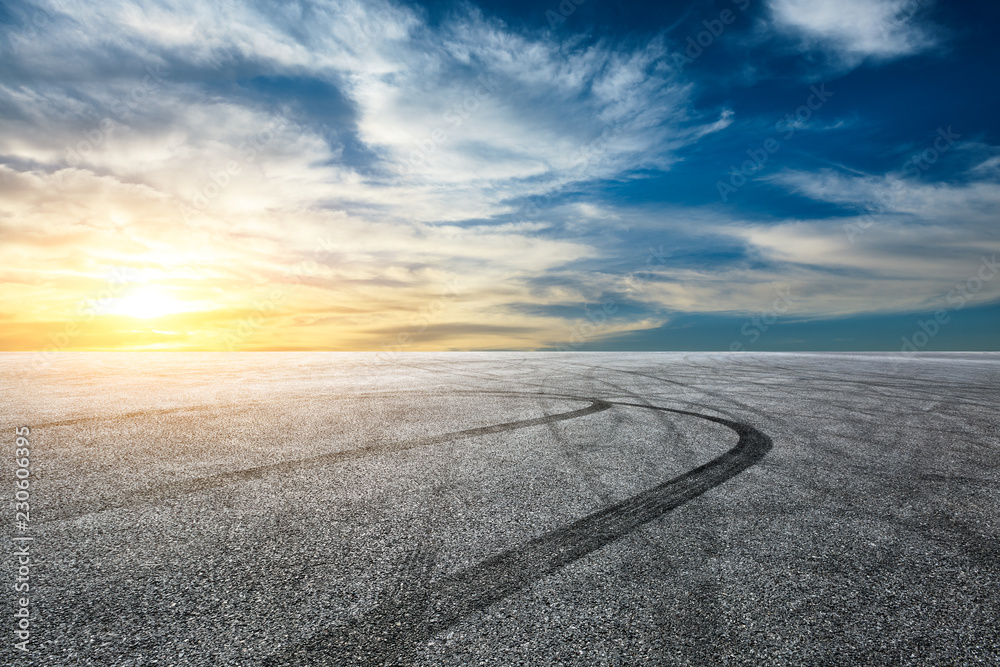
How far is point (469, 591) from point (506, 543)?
717mm

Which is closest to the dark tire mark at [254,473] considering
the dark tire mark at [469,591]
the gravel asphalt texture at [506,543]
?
the gravel asphalt texture at [506,543]

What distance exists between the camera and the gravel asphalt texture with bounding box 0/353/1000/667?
8.57 ft

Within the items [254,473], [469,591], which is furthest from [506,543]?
[254,473]

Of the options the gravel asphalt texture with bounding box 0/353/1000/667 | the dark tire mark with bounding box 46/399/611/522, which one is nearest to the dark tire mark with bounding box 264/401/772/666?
the gravel asphalt texture with bounding box 0/353/1000/667

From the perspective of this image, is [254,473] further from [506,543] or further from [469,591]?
[469,591]

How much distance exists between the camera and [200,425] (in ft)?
26.9

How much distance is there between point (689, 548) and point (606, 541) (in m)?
0.61

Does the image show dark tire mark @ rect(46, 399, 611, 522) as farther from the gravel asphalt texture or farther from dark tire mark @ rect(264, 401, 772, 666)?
dark tire mark @ rect(264, 401, 772, 666)

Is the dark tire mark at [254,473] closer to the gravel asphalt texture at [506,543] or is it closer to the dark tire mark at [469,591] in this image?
the gravel asphalt texture at [506,543]

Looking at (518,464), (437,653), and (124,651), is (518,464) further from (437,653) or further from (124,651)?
(124,651)

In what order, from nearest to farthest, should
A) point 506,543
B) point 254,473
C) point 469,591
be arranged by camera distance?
point 469,591
point 506,543
point 254,473

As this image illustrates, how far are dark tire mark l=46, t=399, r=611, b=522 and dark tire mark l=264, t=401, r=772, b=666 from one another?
123 inches

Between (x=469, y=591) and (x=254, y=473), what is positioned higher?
(x=254, y=473)

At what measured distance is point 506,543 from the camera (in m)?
3.75
